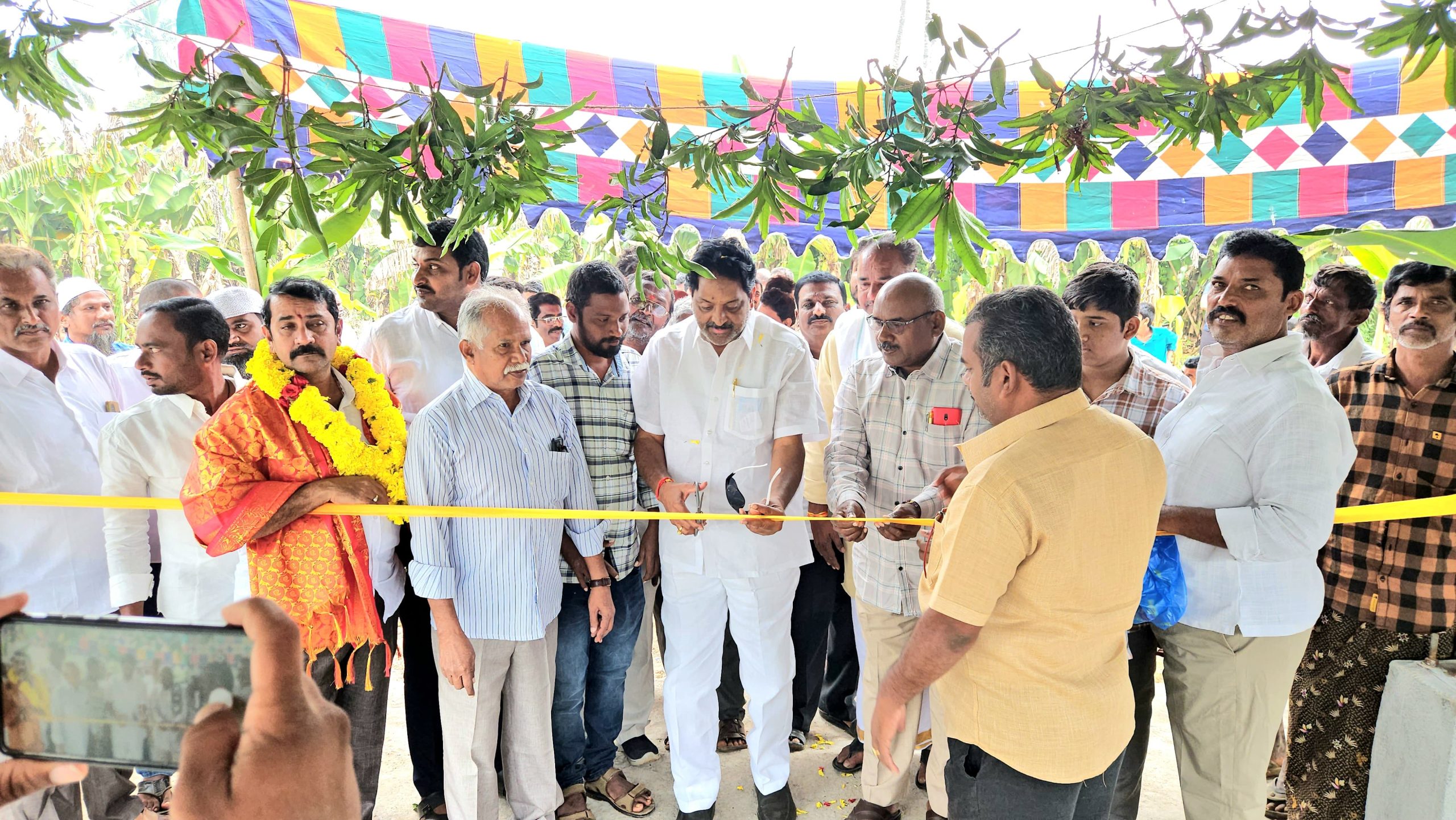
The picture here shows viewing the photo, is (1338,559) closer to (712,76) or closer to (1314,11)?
(1314,11)

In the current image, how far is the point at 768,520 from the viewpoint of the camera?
323cm

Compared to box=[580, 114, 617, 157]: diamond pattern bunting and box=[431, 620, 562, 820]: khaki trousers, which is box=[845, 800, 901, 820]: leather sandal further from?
box=[580, 114, 617, 157]: diamond pattern bunting

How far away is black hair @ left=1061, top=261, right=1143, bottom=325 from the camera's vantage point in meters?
3.08

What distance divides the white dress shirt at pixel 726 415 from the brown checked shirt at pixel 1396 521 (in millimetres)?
2136

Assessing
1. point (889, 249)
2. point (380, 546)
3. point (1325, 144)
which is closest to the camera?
point (380, 546)

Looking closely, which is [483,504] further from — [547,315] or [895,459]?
[547,315]

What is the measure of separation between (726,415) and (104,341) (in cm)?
466

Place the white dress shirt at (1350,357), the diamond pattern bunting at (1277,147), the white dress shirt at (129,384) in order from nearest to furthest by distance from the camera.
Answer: the white dress shirt at (1350,357) < the white dress shirt at (129,384) < the diamond pattern bunting at (1277,147)

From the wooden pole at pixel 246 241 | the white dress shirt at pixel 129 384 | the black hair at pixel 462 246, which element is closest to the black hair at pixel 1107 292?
the black hair at pixel 462 246

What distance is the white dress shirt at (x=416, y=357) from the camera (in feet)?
12.0

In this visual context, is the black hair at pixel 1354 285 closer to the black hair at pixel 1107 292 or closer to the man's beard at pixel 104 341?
the black hair at pixel 1107 292

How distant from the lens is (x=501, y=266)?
10172mm

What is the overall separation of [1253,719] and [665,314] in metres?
4.05

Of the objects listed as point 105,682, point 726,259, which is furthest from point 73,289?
point 105,682
